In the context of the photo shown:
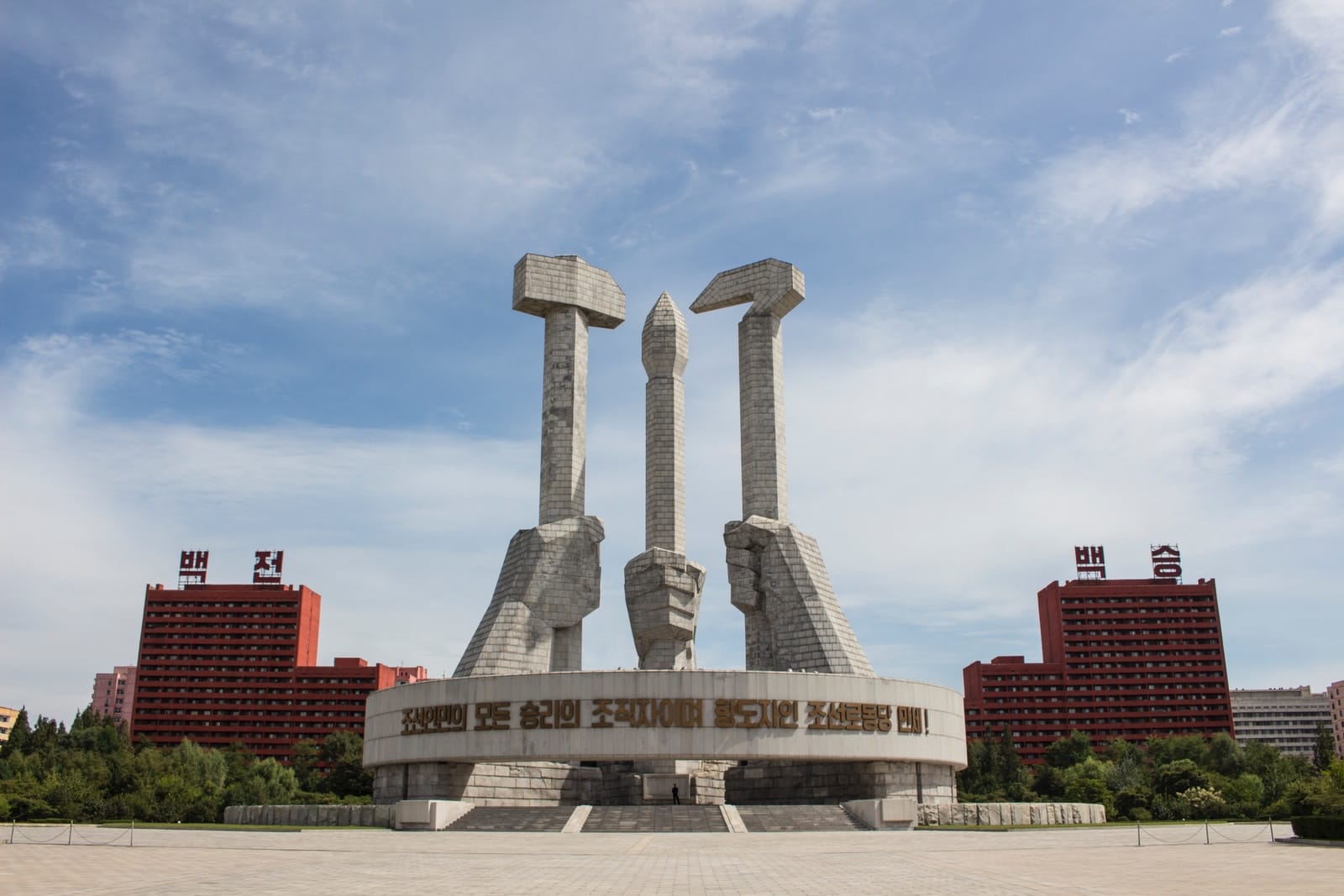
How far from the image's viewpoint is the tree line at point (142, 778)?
4225 cm

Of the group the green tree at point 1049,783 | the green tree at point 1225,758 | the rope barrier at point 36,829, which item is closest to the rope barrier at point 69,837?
the rope barrier at point 36,829

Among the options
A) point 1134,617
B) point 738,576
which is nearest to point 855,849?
point 738,576

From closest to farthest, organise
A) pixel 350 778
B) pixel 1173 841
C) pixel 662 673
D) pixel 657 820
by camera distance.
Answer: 1. pixel 1173 841
2. pixel 657 820
3. pixel 662 673
4. pixel 350 778

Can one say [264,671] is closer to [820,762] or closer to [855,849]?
[820,762]

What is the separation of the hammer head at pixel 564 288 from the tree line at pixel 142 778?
2440 centimetres

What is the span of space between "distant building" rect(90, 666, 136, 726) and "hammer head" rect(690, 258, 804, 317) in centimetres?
15654

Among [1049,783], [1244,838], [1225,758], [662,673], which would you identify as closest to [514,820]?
[662,673]

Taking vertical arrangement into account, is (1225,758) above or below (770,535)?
below

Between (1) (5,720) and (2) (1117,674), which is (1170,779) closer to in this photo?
(2) (1117,674)

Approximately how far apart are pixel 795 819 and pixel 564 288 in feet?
91.7

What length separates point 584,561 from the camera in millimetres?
49312

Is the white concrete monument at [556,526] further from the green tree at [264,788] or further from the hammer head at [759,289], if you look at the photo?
the green tree at [264,788]

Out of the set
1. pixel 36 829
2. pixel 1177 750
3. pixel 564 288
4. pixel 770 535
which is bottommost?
pixel 36 829

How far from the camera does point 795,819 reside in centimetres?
3397
